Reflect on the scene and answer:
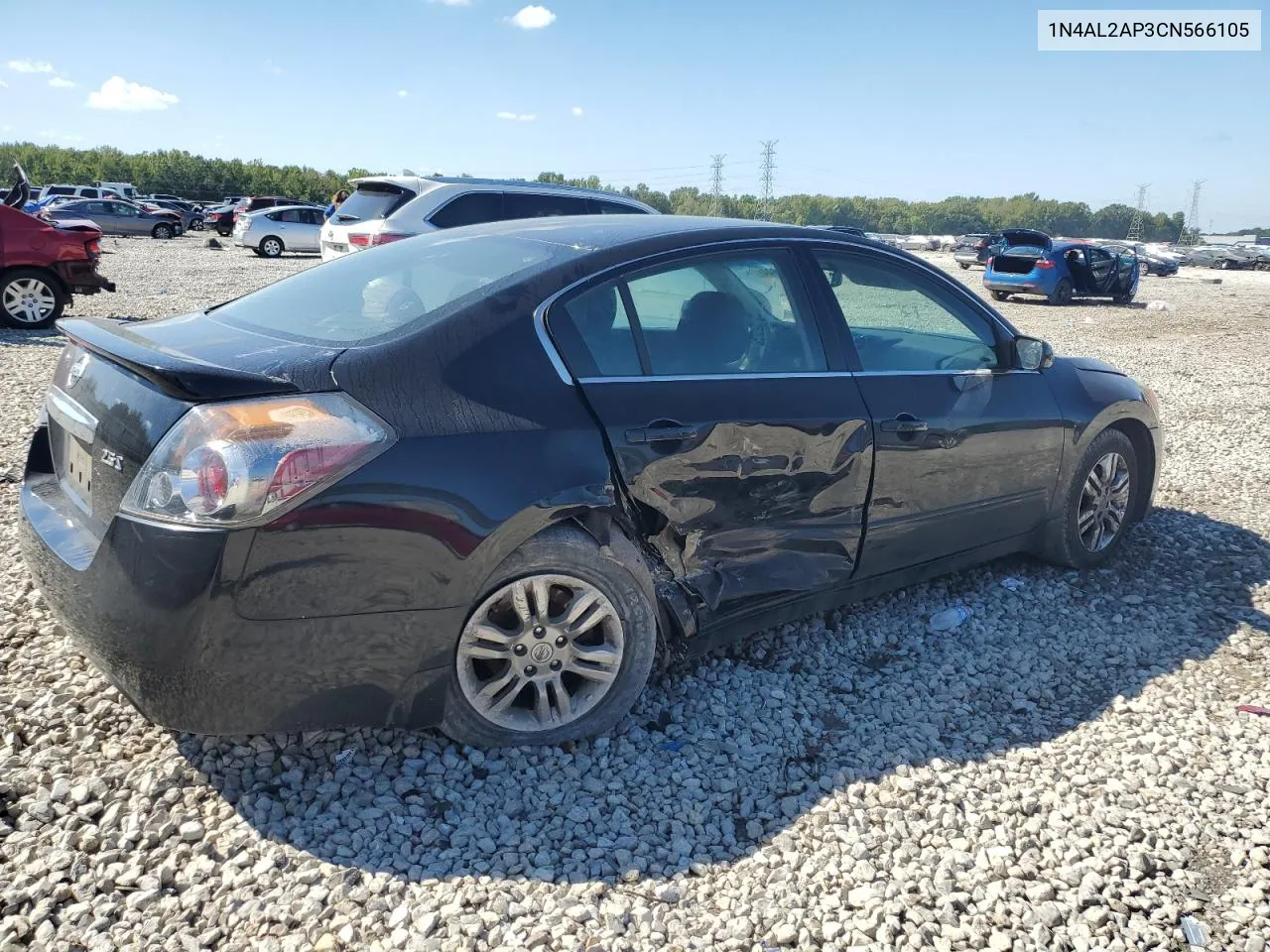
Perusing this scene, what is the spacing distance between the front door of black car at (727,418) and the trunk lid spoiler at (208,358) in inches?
30.1

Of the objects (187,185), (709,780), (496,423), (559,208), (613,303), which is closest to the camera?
(496,423)

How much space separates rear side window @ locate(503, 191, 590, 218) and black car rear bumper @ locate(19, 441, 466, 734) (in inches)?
329

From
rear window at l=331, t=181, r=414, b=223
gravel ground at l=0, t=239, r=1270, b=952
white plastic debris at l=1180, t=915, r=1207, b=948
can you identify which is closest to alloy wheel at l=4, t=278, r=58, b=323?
rear window at l=331, t=181, r=414, b=223

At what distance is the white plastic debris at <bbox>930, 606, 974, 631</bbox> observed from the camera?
4.16 meters

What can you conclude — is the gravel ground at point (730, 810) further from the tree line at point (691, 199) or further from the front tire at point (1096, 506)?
the tree line at point (691, 199)

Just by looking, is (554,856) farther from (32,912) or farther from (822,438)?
(822,438)

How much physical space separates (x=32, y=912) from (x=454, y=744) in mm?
1159

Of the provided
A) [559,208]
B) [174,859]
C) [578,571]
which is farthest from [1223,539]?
[559,208]

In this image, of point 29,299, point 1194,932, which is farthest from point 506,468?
point 29,299

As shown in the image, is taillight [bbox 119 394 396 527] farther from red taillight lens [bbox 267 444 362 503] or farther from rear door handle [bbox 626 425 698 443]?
rear door handle [bbox 626 425 698 443]

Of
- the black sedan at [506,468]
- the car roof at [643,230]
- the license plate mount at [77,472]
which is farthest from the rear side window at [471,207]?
the license plate mount at [77,472]

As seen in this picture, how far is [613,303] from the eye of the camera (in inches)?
125

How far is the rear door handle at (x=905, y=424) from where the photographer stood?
3.68m

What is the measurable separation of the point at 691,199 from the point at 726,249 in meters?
79.0
